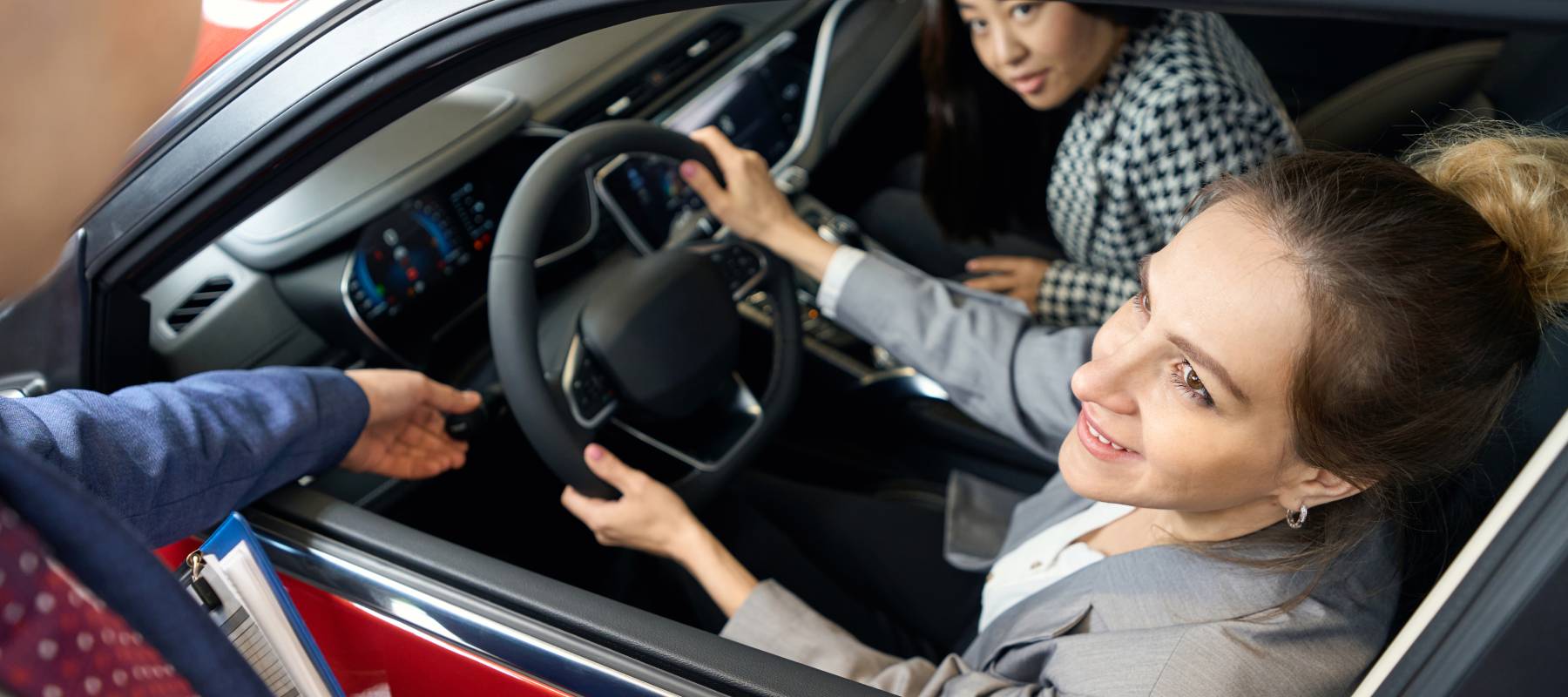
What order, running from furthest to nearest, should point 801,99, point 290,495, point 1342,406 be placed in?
point 801,99
point 290,495
point 1342,406

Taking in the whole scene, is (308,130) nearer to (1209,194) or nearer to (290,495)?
(290,495)

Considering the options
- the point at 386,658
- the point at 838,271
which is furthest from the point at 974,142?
the point at 386,658

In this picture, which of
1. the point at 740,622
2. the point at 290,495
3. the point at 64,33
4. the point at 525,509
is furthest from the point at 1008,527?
the point at 64,33

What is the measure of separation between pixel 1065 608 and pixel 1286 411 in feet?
1.01

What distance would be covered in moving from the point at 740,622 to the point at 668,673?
0.77ft

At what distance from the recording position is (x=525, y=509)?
1424 millimetres

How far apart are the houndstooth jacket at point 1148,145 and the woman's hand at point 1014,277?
0.24ft

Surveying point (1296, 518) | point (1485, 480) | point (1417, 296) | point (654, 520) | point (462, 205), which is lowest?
point (654, 520)

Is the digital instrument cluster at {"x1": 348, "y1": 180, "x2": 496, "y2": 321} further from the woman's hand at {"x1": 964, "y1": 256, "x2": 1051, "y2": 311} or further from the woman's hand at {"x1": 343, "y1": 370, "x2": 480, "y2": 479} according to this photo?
the woman's hand at {"x1": 964, "y1": 256, "x2": 1051, "y2": 311}

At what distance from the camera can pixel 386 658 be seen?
94 centimetres

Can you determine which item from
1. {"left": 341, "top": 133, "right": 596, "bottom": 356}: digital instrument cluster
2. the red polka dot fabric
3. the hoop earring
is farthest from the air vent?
the hoop earring

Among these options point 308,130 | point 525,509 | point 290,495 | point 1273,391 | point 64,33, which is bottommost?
point 525,509

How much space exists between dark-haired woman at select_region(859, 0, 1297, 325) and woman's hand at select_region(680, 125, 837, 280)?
454mm

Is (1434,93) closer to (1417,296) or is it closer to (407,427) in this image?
(1417,296)
